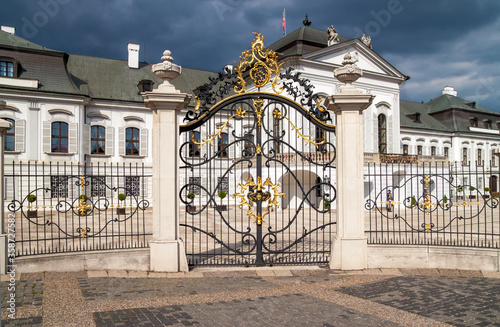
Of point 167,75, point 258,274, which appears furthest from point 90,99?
point 258,274

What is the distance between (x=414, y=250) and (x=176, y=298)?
428 cm

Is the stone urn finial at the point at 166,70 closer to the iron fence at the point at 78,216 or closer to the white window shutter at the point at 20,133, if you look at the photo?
the iron fence at the point at 78,216

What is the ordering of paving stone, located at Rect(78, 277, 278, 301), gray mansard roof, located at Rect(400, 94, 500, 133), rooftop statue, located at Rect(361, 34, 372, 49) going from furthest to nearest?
gray mansard roof, located at Rect(400, 94, 500, 133)
rooftop statue, located at Rect(361, 34, 372, 49)
paving stone, located at Rect(78, 277, 278, 301)

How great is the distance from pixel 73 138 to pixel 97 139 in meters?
1.67

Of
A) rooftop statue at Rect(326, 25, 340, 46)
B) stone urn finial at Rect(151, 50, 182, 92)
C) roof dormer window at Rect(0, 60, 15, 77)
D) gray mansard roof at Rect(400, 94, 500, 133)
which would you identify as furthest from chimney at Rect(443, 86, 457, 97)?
stone urn finial at Rect(151, 50, 182, 92)

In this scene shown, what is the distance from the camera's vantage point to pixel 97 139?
25094mm

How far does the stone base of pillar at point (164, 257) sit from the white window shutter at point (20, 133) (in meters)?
18.9

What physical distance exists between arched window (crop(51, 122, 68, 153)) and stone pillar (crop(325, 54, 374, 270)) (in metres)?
20.1

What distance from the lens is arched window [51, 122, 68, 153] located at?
2338cm

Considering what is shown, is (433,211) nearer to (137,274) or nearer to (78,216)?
(137,274)

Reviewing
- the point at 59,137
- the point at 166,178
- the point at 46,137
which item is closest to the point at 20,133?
the point at 46,137

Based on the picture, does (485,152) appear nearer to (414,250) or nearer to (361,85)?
(361,85)

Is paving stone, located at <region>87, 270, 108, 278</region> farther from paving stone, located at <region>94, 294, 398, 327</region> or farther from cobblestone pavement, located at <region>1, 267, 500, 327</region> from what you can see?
paving stone, located at <region>94, 294, 398, 327</region>

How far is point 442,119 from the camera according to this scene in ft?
139
